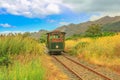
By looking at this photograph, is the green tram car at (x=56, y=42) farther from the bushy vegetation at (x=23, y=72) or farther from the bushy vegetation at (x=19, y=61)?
the bushy vegetation at (x=23, y=72)

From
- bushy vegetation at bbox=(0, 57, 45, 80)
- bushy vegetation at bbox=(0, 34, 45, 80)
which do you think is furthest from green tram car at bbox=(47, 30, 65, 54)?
bushy vegetation at bbox=(0, 57, 45, 80)

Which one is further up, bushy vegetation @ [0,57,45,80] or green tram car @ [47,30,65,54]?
green tram car @ [47,30,65,54]

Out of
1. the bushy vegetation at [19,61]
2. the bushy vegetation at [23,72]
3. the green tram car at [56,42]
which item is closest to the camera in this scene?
the bushy vegetation at [23,72]

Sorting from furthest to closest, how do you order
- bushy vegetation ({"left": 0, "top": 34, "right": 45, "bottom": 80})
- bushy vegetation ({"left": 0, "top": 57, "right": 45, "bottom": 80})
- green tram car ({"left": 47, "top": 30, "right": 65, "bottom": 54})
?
green tram car ({"left": 47, "top": 30, "right": 65, "bottom": 54}) → bushy vegetation ({"left": 0, "top": 34, "right": 45, "bottom": 80}) → bushy vegetation ({"left": 0, "top": 57, "right": 45, "bottom": 80})

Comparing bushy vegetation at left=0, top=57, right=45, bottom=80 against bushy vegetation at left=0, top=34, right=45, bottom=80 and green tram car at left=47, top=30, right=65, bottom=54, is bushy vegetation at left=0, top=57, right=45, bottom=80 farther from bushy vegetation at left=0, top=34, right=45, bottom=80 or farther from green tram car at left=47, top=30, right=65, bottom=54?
green tram car at left=47, top=30, right=65, bottom=54

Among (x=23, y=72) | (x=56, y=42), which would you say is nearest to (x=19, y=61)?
(x=23, y=72)

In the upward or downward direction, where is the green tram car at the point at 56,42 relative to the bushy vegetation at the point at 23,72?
upward

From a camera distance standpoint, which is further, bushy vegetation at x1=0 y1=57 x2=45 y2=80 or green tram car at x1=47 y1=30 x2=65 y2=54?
green tram car at x1=47 y1=30 x2=65 y2=54

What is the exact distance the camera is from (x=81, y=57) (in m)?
27.4

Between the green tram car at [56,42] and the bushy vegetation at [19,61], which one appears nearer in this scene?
the bushy vegetation at [19,61]

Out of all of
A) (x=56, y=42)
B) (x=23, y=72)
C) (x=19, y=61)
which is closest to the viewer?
(x=23, y=72)

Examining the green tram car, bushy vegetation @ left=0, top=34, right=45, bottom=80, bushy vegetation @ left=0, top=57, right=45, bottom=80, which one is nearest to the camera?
bushy vegetation @ left=0, top=57, right=45, bottom=80

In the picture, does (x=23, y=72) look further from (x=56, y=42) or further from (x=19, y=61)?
(x=56, y=42)

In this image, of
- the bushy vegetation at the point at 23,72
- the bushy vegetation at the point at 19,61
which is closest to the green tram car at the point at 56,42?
the bushy vegetation at the point at 19,61
